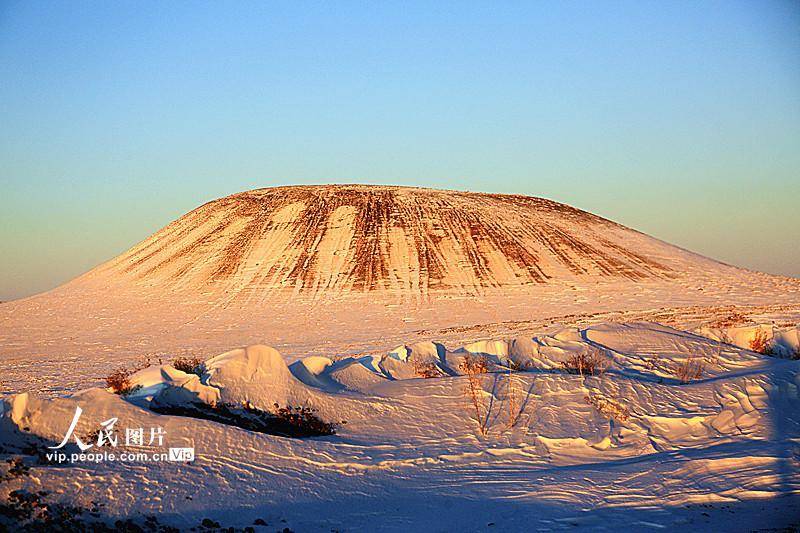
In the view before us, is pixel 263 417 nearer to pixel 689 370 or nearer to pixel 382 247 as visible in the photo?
pixel 689 370

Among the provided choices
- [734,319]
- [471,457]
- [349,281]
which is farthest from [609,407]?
[349,281]

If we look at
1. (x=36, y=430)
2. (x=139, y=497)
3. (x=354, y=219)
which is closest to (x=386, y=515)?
(x=139, y=497)

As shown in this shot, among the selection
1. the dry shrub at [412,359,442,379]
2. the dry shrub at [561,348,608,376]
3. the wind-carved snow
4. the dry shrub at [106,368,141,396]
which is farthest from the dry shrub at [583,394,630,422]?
the dry shrub at [106,368,141,396]

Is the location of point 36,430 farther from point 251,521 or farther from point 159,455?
point 251,521

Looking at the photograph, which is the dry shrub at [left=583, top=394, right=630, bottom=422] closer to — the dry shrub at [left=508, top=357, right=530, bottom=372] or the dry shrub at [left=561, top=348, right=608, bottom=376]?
the dry shrub at [left=561, top=348, right=608, bottom=376]

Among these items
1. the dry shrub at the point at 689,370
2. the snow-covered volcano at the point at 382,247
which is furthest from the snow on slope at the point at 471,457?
the snow-covered volcano at the point at 382,247
